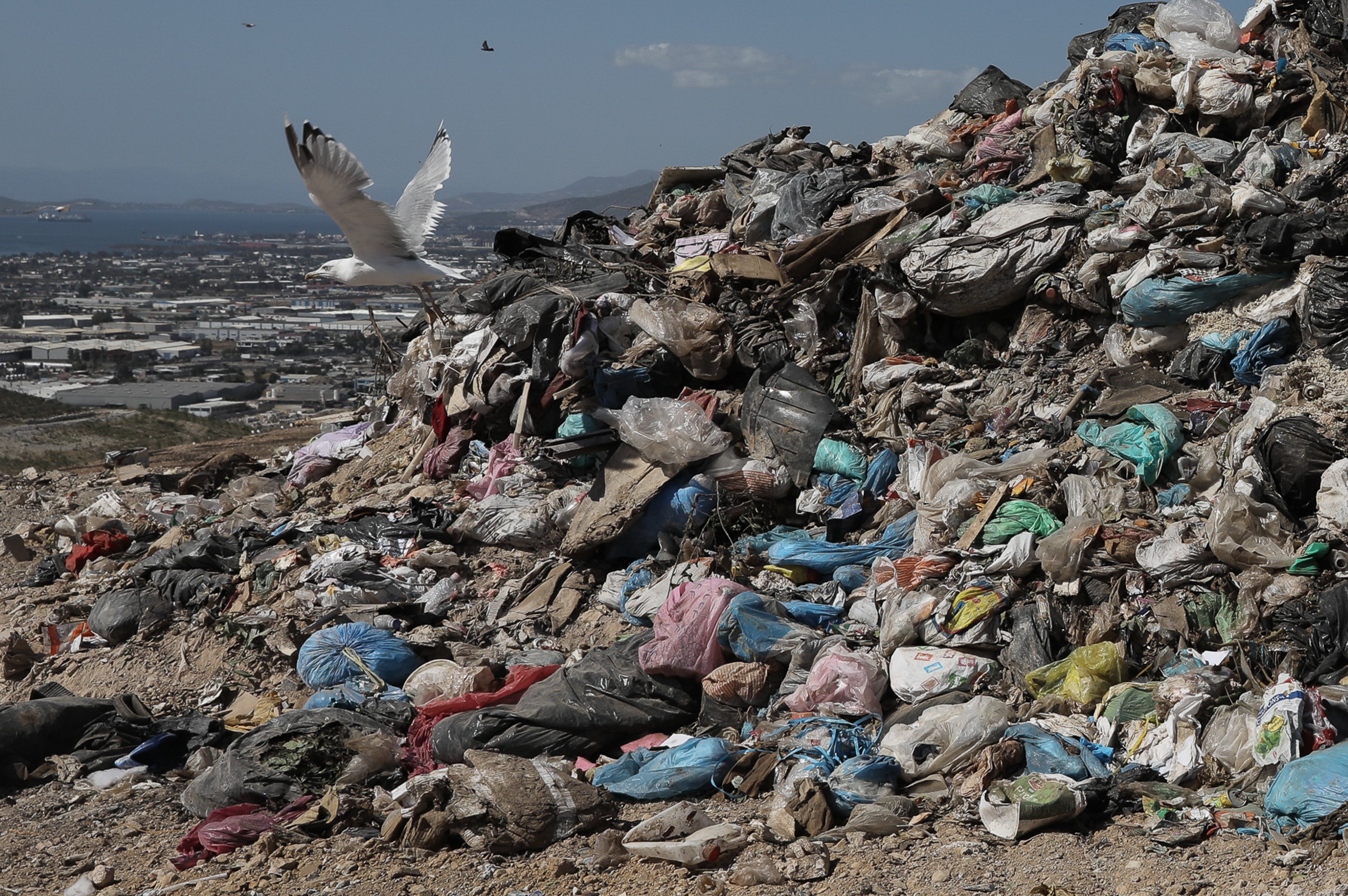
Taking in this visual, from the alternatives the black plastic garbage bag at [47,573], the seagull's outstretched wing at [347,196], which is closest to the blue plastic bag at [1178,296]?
the seagull's outstretched wing at [347,196]

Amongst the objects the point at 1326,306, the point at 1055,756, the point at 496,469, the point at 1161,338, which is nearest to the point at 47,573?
the point at 496,469

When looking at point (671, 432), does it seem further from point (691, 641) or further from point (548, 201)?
point (548, 201)

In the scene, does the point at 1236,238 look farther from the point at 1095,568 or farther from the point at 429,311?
the point at 429,311

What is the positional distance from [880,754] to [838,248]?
12.1 ft

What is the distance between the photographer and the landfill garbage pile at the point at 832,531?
356cm

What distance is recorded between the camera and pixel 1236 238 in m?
5.29

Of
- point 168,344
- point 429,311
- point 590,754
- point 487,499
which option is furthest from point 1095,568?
point 168,344

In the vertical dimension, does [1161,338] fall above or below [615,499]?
above

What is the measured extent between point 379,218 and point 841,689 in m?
5.05

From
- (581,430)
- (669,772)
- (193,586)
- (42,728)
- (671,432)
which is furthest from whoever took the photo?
(581,430)

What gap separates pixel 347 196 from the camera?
7.14 metres

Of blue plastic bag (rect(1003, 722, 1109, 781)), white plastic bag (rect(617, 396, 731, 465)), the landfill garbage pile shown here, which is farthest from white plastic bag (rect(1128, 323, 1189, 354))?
blue plastic bag (rect(1003, 722, 1109, 781))

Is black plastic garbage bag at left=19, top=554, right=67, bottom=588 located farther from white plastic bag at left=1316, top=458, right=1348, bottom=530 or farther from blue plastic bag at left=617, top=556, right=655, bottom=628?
white plastic bag at left=1316, top=458, right=1348, bottom=530

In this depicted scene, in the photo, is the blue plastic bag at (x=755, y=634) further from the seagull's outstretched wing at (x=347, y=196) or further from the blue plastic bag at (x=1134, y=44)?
the blue plastic bag at (x=1134, y=44)
